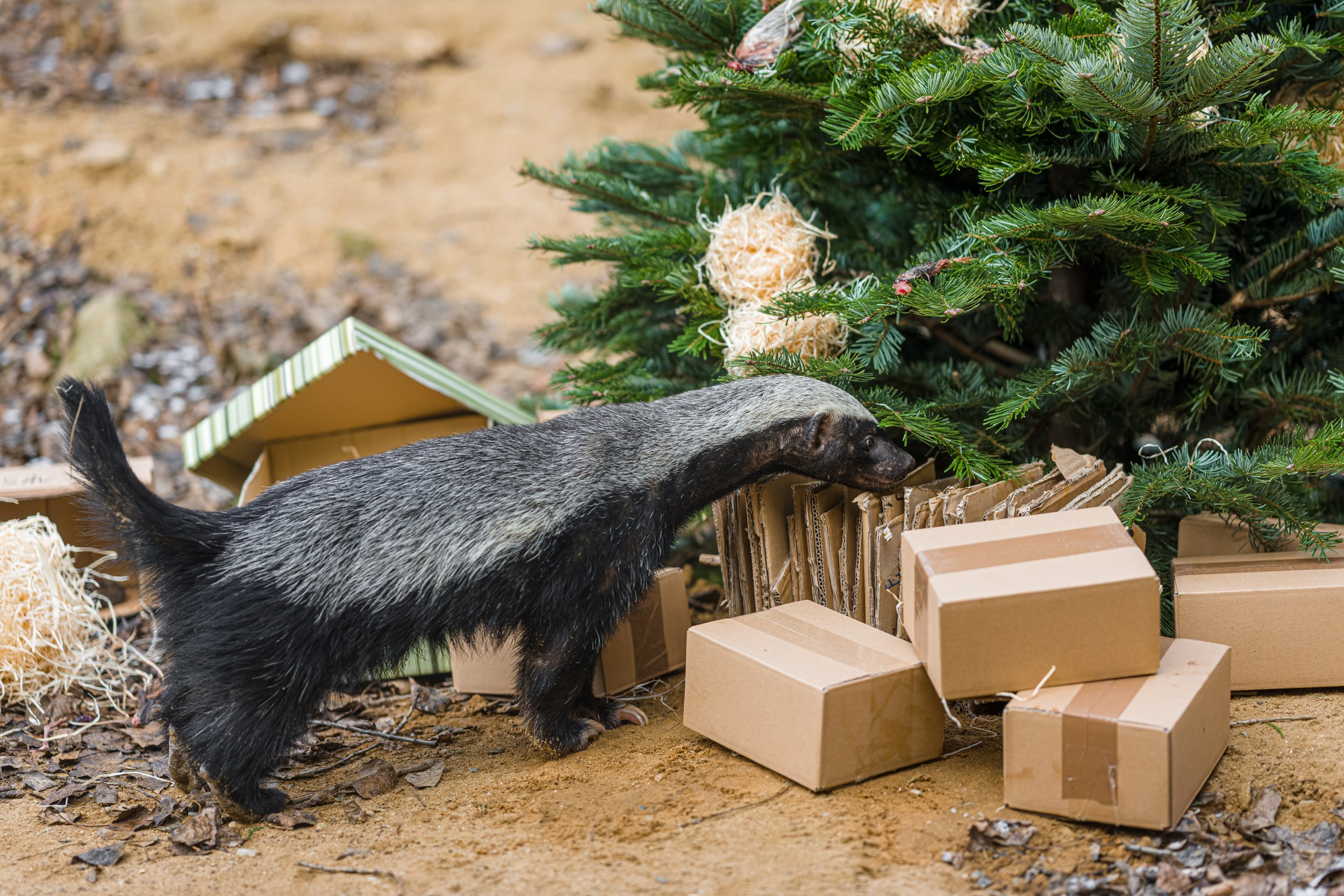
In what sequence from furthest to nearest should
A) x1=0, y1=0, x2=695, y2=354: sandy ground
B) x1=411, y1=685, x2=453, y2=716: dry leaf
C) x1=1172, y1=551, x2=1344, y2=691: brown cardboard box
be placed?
x1=0, y1=0, x2=695, y2=354: sandy ground, x1=411, y1=685, x2=453, y2=716: dry leaf, x1=1172, y1=551, x2=1344, y2=691: brown cardboard box

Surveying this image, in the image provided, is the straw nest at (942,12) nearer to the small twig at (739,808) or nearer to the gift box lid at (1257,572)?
the gift box lid at (1257,572)

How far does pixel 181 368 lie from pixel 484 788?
4.50 metres

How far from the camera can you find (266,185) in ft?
27.3

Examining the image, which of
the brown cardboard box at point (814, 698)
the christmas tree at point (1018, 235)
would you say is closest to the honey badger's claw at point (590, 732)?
the brown cardboard box at point (814, 698)

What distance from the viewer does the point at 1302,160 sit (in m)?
3.25

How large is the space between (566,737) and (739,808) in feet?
2.61

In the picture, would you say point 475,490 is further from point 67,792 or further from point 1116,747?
point 1116,747

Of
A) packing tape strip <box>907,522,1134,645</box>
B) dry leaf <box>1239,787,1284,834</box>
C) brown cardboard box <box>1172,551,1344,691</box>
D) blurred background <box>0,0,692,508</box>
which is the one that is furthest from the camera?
blurred background <box>0,0,692,508</box>

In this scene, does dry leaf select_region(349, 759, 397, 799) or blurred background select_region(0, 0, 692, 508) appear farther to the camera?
blurred background select_region(0, 0, 692, 508)

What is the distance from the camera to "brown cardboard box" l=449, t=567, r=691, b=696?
3941 millimetres

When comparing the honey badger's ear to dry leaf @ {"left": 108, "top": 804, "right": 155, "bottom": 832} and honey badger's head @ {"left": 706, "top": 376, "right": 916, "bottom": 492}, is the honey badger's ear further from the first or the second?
dry leaf @ {"left": 108, "top": 804, "right": 155, "bottom": 832}

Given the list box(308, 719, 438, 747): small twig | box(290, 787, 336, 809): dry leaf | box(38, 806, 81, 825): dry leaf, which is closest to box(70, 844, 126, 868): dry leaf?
box(38, 806, 81, 825): dry leaf

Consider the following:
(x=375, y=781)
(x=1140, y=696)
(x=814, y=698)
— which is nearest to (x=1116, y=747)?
(x=1140, y=696)

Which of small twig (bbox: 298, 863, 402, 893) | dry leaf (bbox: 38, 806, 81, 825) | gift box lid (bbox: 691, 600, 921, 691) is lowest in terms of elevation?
dry leaf (bbox: 38, 806, 81, 825)
